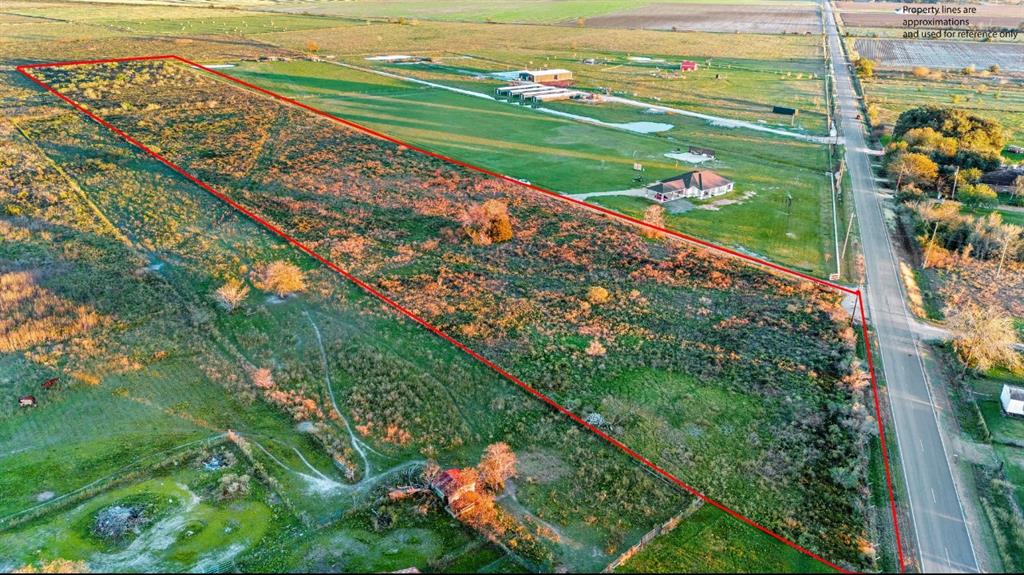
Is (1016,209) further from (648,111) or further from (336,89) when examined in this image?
(336,89)

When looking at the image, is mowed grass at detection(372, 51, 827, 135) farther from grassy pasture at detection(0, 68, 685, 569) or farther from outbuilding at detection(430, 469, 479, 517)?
outbuilding at detection(430, 469, 479, 517)

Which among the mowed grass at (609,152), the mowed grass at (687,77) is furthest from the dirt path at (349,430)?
the mowed grass at (687,77)

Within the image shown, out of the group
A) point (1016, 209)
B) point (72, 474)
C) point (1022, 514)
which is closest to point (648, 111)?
point (1016, 209)

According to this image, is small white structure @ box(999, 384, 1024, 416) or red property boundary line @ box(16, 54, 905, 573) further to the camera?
small white structure @ box(999, 384, 1024, 416)

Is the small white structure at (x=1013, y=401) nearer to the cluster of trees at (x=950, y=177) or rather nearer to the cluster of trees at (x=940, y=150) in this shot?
the cluster of trees at (x=950, y=177)

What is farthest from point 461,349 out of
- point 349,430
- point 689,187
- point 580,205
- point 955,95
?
point 955,95

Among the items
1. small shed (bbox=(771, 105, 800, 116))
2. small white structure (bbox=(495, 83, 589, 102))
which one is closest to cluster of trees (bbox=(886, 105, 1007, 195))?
small shed (bbox=(771, 105, 800, 116))

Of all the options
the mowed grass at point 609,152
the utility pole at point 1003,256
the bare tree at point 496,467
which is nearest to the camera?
the bare tree at point 496,467
